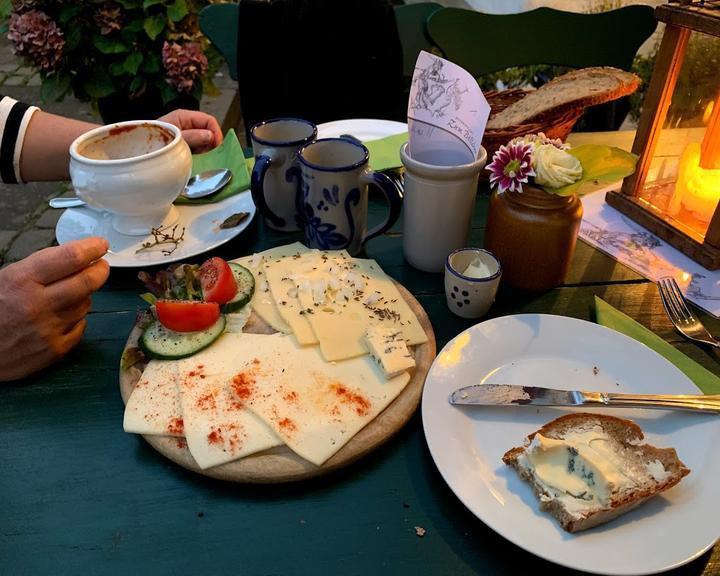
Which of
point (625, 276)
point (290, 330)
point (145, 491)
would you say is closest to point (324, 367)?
point (290, 330)

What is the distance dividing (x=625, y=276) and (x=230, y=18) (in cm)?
190

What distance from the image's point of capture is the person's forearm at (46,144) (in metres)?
1.47

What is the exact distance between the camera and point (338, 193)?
1181 mm

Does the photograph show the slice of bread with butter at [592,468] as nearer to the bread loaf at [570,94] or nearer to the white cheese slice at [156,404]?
the white cheese slice at [156,404]

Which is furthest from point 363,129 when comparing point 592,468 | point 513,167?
point 592,468

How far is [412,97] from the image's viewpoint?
120 centimetres

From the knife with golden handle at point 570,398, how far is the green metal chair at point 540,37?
5.40 ft

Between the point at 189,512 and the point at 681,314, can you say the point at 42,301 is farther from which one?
the point at 681,314

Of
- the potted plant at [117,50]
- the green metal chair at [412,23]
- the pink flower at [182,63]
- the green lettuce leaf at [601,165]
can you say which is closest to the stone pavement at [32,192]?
the potted plant at [117,50]

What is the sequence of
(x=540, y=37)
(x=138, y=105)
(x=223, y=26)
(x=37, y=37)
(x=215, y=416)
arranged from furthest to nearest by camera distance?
(x=138, y=105) → (x=37, y=37) → (x=223, y=26) → (x=540, y=37) → (x=215, y=416)

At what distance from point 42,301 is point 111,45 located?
6.95 ft

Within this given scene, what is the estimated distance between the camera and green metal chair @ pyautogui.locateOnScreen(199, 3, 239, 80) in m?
2.30

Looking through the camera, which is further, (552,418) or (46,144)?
(46,144)

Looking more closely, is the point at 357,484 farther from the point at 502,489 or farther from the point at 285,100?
the point at 285,100
